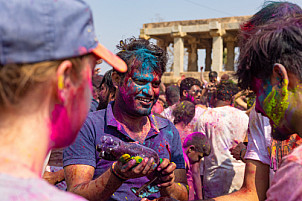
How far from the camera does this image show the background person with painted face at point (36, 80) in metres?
1.01

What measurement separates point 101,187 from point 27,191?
4.65 feet

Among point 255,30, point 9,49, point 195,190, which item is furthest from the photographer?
point 195,190

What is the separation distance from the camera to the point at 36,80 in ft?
3.47

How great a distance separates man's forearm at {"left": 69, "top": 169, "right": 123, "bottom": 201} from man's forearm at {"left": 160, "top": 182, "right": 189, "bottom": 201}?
1.47ft

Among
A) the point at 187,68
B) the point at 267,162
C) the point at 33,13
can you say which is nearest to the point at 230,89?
the point at 267,162

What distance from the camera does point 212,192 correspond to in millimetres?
5457

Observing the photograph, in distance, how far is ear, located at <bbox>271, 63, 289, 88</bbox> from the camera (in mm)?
1809

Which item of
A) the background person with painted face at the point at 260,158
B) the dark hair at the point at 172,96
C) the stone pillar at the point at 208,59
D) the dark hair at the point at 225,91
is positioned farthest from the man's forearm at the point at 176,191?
the stone pillar at the point at 208,59

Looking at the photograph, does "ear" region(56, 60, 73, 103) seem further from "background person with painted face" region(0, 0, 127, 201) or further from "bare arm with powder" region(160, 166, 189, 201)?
"bare arm with powder" region(160, 166, 189, 201)

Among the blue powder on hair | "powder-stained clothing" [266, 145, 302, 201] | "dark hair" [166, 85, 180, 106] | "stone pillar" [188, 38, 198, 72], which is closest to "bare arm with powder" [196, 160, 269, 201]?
the blue powder on hair

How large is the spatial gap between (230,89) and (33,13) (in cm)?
603

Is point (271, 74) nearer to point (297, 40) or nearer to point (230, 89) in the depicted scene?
point (297, 40)

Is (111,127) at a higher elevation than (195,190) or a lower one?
higher

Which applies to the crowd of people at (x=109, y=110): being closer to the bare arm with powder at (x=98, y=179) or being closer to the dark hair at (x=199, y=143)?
the bare arm with powder at (x=98, y=179)
